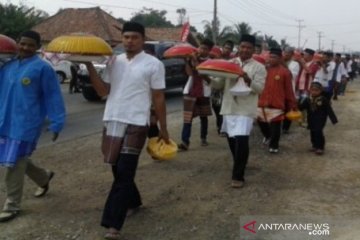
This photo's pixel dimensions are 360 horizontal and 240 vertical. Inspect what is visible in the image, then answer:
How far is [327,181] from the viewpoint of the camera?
6.24 m

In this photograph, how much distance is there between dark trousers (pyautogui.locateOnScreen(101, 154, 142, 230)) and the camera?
425 cm

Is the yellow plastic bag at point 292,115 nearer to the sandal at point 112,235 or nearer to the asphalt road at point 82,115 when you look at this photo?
the asphalt road at point 82,115

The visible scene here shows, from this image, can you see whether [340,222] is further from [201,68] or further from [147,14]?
[147,14]

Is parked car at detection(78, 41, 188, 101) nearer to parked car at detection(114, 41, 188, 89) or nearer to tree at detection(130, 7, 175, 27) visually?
parked car at detection(114, 41, 188, 89)

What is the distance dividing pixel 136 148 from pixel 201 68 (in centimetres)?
155

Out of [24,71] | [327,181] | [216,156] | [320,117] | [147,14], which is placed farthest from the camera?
[147,14]

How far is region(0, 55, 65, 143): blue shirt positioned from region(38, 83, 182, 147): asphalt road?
373cm

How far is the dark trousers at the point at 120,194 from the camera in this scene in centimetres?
425

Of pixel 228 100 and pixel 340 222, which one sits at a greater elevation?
pixel 228 100

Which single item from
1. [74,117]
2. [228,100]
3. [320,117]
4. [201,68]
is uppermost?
[201,68]

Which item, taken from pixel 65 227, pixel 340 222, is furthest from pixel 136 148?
pixel 340 222

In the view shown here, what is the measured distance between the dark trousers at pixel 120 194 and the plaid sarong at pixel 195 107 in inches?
141

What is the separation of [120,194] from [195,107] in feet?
12.9

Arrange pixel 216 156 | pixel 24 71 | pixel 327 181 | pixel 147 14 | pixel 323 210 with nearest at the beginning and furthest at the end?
pixel 24 71 < pixel 323 210 < pixel 327 181 < pixel 216 156 < pixel 147 14
